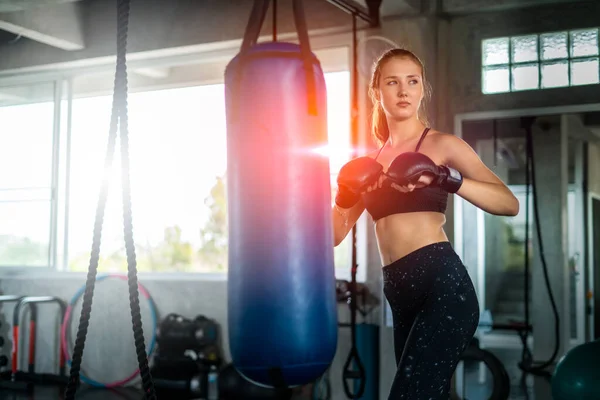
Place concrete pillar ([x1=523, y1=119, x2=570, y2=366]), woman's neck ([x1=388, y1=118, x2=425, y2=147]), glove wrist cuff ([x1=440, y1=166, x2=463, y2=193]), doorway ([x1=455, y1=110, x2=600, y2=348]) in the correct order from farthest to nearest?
concrete pillar ([x1=523, y1=119, x2=570, y2=366]), doorway ([x1=455, y1=110, x2=600, y2=348]), woman's neck ([x1=388, y1=118, x2=425, y2=147]), glove wrist cuff ([x1=440, y1=166, x2=463, y2=193])

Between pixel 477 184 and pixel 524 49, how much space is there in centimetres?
314

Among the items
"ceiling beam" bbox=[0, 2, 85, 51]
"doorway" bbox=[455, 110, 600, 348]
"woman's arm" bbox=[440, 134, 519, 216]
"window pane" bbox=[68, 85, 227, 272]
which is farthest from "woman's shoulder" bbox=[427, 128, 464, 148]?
"ceiling beam" bbox=[0, 2, 85, 51]

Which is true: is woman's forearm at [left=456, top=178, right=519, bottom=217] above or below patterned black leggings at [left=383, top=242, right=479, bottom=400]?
above

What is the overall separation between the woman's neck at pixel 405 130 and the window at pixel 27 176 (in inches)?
193

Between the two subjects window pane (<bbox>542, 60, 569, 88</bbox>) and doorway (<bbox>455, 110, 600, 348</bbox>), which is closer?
window pane (<bbox>542, 60, 569, 88</bbox>)

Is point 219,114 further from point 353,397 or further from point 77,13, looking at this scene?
point 353,397

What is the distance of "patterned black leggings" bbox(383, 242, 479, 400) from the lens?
208 cm

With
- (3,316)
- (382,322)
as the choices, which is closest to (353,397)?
(382,322)

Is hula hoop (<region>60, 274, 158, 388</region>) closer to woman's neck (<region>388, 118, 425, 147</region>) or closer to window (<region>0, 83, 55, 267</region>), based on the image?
window (<region>0, 83, 55, 267</region>)

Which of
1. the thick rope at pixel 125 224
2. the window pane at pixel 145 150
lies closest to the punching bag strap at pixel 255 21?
the thick rope at pixel 125 224

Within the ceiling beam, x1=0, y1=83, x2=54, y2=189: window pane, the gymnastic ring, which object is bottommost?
the gymnastic ring

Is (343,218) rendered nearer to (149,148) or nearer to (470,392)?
(470,392)

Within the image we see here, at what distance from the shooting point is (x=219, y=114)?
6621 millimetres

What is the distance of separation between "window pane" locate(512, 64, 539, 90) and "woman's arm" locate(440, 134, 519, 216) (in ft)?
9.51
